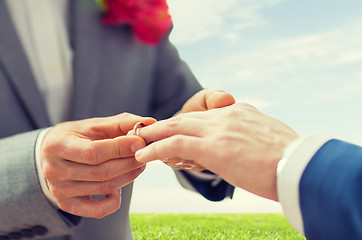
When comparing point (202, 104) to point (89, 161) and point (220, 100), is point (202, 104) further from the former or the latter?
point (89, 161)

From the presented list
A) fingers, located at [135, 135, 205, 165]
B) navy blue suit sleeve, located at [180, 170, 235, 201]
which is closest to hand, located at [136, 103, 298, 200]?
fingers, located at [135, 135, 205, 165]

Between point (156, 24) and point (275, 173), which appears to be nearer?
point (275, 173)

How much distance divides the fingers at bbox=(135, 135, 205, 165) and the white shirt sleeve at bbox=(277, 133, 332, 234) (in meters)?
0.33

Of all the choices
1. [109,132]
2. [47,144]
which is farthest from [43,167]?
[109,132]

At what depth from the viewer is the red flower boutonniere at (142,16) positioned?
2504 millimetres

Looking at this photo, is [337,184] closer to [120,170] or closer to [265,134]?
[265,134]

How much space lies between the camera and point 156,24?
2723 mm

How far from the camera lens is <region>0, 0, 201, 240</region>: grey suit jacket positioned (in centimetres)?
178

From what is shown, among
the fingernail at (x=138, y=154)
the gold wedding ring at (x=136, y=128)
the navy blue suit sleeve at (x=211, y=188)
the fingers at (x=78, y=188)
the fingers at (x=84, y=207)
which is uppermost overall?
the gold wedding ring at (x=136, y=128)

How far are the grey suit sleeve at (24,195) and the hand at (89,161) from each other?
0.28 feet

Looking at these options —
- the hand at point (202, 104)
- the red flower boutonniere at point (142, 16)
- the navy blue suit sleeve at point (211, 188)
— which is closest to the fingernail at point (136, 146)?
the hand at point (202, 104)

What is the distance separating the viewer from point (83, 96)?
226cm

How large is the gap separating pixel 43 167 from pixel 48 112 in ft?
2.17

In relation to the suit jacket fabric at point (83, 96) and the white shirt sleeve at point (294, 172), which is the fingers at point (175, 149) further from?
the suit jacket fabric at point (83, 96)
